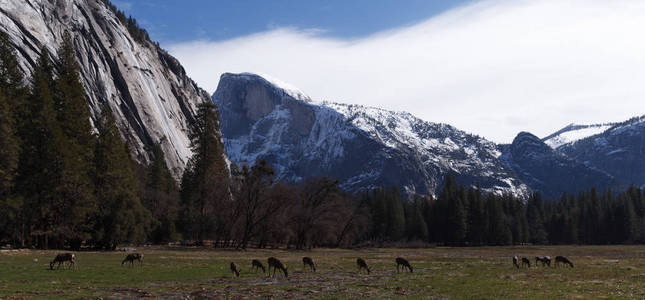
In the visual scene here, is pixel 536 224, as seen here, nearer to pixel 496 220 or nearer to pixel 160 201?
pixel 496 220

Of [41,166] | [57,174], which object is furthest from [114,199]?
[41,166]

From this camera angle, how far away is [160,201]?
94000 mm

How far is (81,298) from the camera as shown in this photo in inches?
890

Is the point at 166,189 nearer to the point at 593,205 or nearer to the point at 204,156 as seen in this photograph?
the point at 204,156

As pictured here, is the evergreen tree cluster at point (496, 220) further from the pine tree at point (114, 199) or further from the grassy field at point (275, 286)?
the grassy field at point (275, 286)

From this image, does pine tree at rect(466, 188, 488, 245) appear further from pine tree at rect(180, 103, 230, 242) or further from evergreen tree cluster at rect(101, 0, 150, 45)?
evergreen tree cluster at rect(101, 0, 150, 45)

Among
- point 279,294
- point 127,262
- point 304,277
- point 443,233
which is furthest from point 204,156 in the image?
point 443,233

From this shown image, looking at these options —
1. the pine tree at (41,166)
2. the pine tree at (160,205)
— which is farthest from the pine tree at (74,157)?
the pine tree at (160,205)

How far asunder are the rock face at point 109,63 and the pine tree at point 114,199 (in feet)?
208

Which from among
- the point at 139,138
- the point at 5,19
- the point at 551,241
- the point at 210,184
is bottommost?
the point at 551,241

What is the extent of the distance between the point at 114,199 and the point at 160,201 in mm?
26759

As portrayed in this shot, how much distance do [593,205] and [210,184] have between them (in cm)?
13917

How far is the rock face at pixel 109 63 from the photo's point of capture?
427 feet

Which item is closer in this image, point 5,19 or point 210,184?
point 210,184
